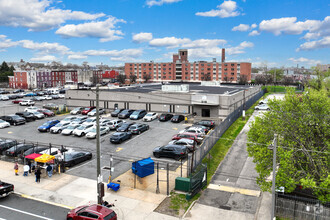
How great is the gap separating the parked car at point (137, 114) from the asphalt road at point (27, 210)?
1036 inches

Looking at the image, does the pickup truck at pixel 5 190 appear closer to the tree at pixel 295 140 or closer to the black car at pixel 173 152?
the black car at pixel 173 152

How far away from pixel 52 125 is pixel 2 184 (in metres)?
20.9

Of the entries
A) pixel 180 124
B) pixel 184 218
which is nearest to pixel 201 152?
pixel 184 218

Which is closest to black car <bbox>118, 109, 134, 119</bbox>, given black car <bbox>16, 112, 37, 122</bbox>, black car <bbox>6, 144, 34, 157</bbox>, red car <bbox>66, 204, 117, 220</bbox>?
black car <bbox>16, 112, 37, 122</bbox>

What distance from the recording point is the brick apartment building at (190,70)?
12925 centimetres

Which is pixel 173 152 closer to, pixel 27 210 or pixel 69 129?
pixel 27 210

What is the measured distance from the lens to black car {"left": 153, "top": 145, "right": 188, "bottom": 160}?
26656 millimetres

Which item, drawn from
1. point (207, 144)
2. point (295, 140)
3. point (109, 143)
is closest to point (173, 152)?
point (207, 144)

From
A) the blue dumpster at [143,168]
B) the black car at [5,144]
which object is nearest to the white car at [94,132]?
the black car at [5,144]

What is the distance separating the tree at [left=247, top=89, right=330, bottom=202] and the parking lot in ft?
28.9

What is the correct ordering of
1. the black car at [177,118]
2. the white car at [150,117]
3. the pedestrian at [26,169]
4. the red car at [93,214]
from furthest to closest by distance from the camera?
the white car at [150,117] < the black car at [177,118] < the pedestrian at [26,169] < the red car at [93,214]

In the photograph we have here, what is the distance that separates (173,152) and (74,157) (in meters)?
9.49

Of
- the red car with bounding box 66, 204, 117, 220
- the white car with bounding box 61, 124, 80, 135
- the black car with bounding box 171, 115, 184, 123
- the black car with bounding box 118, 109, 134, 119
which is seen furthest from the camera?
the black car with bounding box 118, 109, 134, 119

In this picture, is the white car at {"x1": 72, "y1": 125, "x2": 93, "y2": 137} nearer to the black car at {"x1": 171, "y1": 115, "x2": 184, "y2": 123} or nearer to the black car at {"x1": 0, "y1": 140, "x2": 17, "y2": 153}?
the black car at {"x1": 0, "y1": 140, "x2": 17, "y2": 153}
